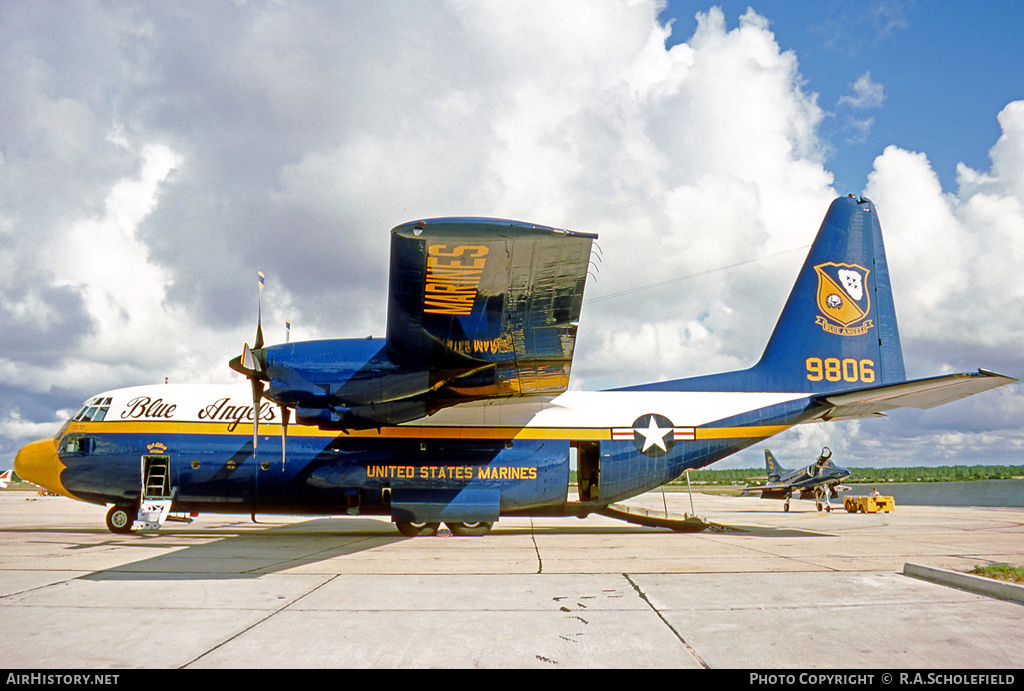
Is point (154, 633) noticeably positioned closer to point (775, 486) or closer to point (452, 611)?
point (452, 611)

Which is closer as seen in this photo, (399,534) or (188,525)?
(399,534)

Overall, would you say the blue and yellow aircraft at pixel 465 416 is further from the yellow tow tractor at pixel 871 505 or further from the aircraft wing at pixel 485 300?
the yellow tow tractor at pixel 871 505

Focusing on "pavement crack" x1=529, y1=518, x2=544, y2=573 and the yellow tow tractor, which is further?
the yellow tow tractor

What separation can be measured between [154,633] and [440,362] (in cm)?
586

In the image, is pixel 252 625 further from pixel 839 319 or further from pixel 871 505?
pixel 871 505

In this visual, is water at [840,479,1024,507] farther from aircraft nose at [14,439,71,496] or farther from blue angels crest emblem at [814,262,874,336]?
aircraft nose at [14,439,71,496]

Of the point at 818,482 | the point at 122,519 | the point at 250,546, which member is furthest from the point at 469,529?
the point at 818,482

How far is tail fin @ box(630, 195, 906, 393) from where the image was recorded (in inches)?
601

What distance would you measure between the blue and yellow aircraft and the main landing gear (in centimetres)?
7

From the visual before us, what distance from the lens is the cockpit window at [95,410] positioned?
1382 centimetres

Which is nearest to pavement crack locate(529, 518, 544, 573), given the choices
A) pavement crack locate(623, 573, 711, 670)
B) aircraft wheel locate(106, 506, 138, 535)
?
pavement crack locate(623, 573, 711, 670)

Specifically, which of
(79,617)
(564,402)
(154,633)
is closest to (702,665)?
(154,633)

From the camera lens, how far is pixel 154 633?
5.14 metres

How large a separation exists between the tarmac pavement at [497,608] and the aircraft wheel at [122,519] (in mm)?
2490
